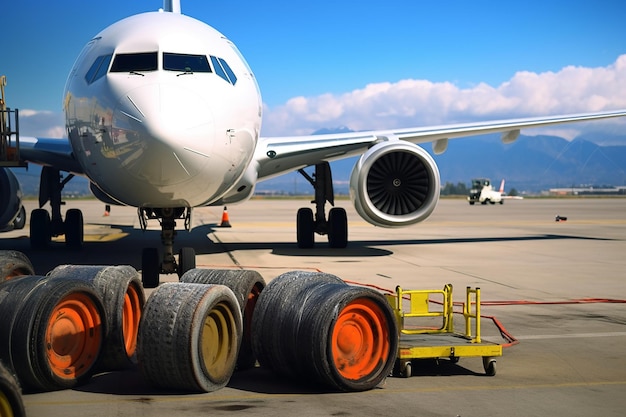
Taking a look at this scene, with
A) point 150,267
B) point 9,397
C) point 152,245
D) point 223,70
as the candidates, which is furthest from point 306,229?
point 9,397

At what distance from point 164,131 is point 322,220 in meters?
10.3

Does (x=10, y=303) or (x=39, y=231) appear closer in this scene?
(x=10, y=303)

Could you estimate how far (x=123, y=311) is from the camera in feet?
25.7

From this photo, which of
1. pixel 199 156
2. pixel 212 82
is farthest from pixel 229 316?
pixel 212 82

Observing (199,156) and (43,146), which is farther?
(43,146)

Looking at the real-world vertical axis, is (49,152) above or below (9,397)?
above

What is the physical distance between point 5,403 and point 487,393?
353 cm

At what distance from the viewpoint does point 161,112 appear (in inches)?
400

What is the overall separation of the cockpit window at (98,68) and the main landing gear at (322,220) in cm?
870

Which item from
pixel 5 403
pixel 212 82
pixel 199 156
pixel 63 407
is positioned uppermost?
pixel 212 82

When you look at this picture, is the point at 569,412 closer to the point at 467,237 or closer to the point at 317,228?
the point at 317,228

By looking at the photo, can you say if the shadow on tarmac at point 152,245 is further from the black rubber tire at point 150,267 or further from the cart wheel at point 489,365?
the cart wheel at point 489,365

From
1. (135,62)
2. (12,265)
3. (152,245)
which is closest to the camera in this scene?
(12,265)

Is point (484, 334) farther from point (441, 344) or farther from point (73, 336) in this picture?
point (73, 336)
